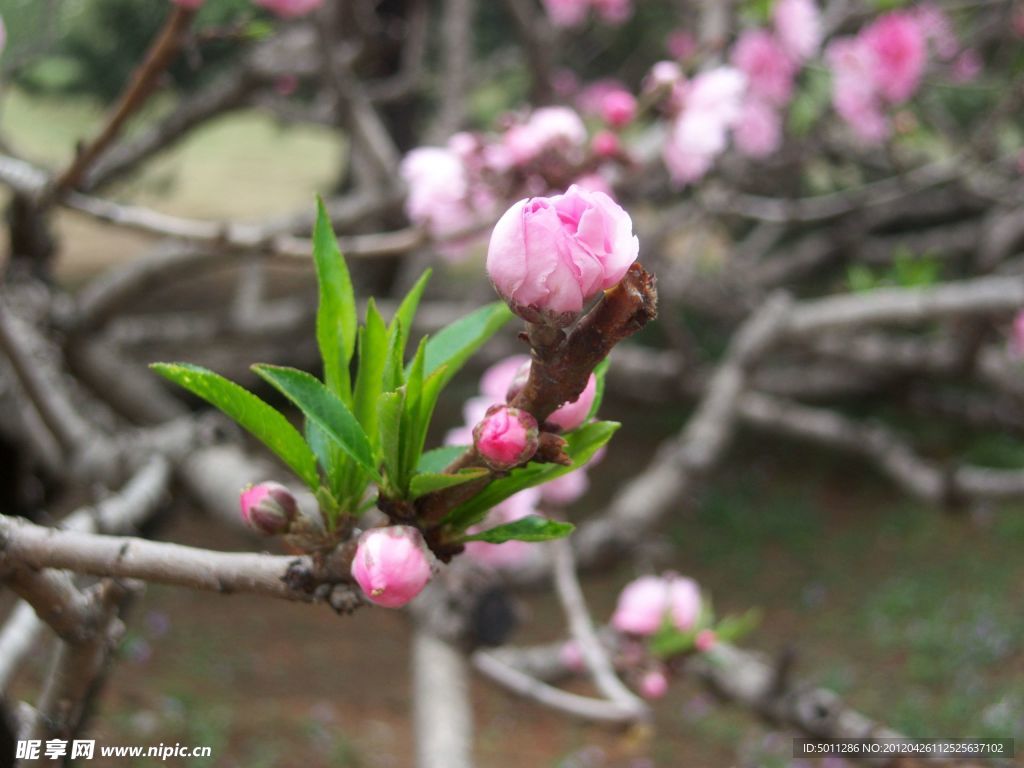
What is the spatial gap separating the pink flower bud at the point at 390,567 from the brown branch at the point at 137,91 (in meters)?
0.83

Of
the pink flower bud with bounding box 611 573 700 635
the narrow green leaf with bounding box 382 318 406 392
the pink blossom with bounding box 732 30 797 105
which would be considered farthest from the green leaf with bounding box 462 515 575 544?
the pink blossom with bounding box 732 30 797 105

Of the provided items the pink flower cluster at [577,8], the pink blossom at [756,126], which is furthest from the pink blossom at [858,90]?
the pink flower cluster at [577,8]

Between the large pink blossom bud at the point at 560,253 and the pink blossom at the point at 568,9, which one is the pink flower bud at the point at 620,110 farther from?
the pink blossom at the point at 568,9

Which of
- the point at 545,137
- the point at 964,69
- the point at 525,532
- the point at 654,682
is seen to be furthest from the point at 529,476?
the point at 964,69

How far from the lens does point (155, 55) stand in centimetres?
116

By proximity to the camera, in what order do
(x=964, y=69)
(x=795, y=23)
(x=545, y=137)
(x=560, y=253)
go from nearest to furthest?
1. (x=560, y=253)
2. (x=545, y=137)
3. (x=795, y=23)
4. (x=964, y=69)

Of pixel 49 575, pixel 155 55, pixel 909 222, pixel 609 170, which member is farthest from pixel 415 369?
pixel 909 222

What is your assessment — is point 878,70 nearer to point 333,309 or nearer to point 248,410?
point 333,309

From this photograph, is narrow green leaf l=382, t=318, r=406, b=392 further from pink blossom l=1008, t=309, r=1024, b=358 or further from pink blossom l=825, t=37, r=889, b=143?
pink blossom l=825, t=37, r=889, b=143

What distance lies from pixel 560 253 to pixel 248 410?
0.25 m

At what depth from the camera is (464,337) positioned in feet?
2.43

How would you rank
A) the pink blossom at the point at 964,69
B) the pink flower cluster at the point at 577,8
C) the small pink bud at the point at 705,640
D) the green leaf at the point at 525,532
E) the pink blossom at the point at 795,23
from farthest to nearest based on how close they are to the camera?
the pink blossom at the point at 964,69 → the pink flower cluster at the point at 577,8 → the pink blossom at the point at 795,23 → the small pink bud at the point at 705,640 → the green leaf at the point at 525,532

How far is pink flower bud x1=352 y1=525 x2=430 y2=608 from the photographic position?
0.59m

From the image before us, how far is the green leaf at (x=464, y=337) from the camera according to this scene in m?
0.72
